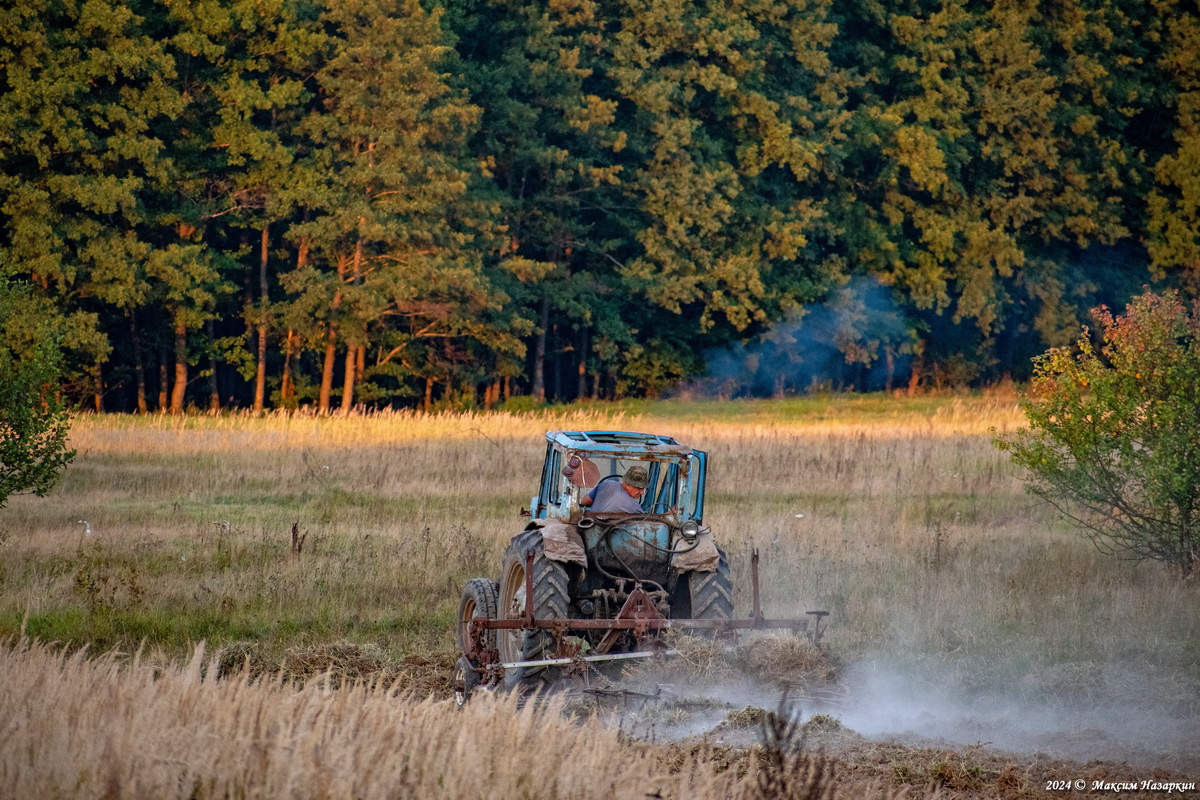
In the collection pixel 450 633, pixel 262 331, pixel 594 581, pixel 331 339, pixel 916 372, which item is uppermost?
pixel 262 331

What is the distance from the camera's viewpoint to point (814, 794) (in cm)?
559

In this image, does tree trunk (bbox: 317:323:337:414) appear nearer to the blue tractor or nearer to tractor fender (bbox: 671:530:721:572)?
the blue tractor

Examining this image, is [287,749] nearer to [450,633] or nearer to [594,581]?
[594,581]

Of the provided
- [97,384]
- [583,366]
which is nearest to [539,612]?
[97,384]

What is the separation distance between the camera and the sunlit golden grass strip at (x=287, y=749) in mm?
5605

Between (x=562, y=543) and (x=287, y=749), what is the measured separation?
14.7 ft

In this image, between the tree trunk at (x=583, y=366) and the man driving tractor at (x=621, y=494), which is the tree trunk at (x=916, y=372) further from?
the man driving tractor at (x=621, y=494)

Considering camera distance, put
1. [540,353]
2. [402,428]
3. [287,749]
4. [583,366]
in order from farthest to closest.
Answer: [583,366] < [540,353] < [402,428] < [287,749]

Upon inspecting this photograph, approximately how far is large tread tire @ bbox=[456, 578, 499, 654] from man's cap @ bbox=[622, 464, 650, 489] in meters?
1.44

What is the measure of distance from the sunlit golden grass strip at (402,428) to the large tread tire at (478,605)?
1504 centimetres

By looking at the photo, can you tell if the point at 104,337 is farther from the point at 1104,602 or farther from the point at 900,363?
the point at 900,363

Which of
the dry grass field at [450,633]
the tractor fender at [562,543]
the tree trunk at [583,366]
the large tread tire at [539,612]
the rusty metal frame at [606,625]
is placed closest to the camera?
the dry grass field at [450,633]

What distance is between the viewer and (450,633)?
43.6 ft

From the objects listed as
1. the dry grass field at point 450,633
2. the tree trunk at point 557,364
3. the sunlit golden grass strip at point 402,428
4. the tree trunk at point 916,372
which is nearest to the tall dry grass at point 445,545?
the dry grass field at point 450,633
